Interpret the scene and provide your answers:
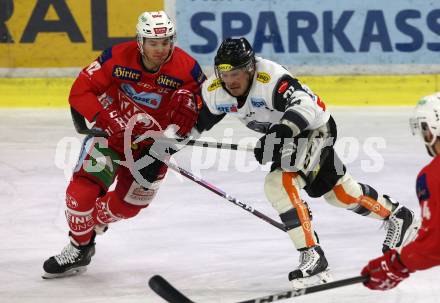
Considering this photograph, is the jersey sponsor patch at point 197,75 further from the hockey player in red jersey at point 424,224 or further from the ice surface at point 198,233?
the hockey player in red jersey at point 424,224

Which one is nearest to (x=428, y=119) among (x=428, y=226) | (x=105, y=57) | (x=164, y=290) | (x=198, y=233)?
(x=428, y=226)

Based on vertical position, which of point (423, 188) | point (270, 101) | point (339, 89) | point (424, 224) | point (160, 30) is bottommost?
point (339, 89)

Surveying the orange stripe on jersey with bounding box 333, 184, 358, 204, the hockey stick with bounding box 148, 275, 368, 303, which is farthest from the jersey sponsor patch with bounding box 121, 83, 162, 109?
the hockey stick with bounding box 148, 275, 368, 303

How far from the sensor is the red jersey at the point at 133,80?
482 cm

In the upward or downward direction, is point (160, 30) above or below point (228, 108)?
above

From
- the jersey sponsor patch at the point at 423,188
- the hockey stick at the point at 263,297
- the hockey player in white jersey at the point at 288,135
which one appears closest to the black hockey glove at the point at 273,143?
the hockey player in white jersey at the point at 288,135

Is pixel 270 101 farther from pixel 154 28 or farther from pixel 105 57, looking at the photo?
pixel 105 57

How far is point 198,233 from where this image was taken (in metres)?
5.27

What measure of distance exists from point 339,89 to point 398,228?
12.5 feet

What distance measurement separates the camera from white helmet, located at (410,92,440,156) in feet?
10.4

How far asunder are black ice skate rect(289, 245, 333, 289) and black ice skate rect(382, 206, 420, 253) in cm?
52

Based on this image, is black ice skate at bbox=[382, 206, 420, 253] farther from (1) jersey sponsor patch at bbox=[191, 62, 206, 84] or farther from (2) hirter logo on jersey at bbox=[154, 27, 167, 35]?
(2) hirter logo on jersey at bbox=[154, 27, 167, 35]

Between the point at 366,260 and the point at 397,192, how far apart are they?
1230mm

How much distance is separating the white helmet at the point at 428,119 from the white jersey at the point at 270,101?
109 centimetres
